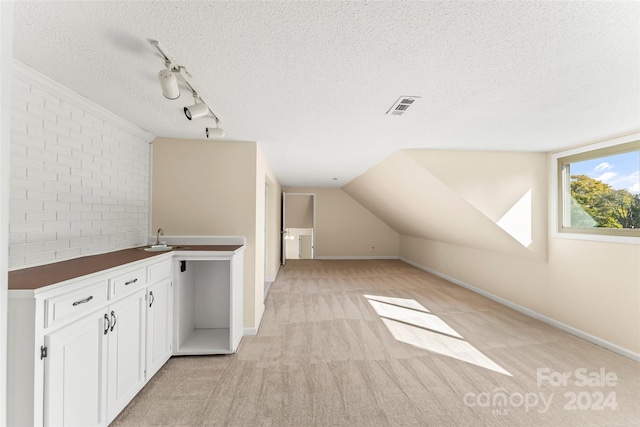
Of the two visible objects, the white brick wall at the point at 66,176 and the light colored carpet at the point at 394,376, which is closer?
the white brick wall at the point at 66,176

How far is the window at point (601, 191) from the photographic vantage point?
112 inches

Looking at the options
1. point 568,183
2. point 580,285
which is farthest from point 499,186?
point 580,285

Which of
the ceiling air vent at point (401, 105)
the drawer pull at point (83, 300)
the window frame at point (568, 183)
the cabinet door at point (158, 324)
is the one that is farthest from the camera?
the window frame at point (568, 183)

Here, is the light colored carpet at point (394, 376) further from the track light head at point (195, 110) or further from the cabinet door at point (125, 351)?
the track light head at point (195, 110)

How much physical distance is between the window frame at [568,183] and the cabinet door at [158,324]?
4577mm

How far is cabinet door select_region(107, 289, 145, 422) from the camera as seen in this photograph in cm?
176

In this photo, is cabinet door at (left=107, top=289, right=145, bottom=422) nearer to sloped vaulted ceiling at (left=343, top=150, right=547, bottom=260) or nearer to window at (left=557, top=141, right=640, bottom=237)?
sloped vaulted ceiling at (left=343, top=150, right=547, bottom=260)

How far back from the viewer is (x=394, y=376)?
2.36m

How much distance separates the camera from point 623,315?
9.23 ft

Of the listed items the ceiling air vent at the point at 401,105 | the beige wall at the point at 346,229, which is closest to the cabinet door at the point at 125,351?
the ceiling air vent at the point at 401,105

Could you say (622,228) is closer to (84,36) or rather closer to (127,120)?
(84,36)

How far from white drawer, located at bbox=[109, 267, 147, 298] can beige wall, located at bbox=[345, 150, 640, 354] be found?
10.7 ft

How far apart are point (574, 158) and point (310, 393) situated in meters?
4.09

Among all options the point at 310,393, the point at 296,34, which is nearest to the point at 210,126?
the point at 296,34
